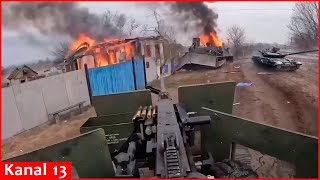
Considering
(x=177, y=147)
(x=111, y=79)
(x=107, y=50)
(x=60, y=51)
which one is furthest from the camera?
(x=60, y=51)

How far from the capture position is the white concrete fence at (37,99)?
923cm

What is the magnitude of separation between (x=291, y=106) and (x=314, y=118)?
1683 millimetres

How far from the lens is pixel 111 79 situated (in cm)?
1359

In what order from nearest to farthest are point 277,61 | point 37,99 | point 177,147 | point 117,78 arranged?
point 177,147
point 37,99
point 117,78
point 277,61

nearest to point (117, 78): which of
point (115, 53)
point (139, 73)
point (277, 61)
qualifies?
point (139, 73)

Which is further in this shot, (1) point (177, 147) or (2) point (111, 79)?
(2) point (111, 79)

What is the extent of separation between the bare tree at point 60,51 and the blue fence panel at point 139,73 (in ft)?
65.5

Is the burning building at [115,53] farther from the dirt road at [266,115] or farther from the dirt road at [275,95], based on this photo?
the dirt road at [266,115]

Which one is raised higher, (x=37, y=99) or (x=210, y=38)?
(x=210, y=38)

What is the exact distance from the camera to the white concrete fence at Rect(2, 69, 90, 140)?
A: 923cm

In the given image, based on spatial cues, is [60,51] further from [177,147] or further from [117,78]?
[177,147]

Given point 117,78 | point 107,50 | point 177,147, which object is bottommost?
point 117,78

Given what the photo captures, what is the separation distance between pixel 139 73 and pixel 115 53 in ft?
15.3

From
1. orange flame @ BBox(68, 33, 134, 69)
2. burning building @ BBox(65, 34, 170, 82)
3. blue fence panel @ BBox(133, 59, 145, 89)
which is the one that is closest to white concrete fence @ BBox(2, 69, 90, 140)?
blue fence panel @ BBox(133, 59, 145, 89)
